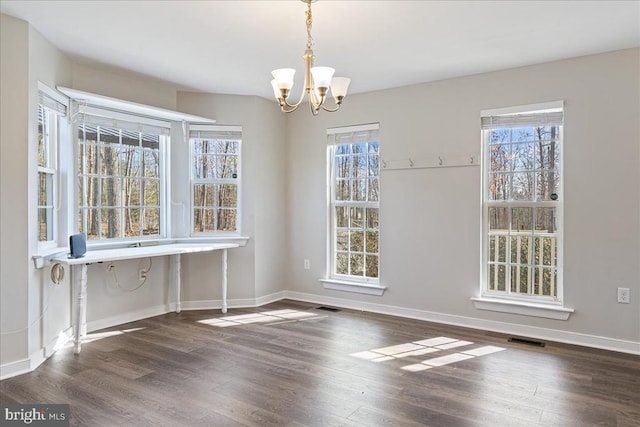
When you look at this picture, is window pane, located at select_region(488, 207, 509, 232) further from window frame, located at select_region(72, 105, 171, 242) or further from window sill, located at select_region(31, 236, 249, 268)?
window frame, located at select_region(72, 105, 171, 242)

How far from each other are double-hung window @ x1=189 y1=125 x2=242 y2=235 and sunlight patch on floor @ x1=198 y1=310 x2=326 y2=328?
1017mm

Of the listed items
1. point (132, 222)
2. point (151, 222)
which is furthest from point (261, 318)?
point (132, 222)

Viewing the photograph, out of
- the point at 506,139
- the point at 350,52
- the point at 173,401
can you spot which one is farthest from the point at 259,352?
the point at 506,139

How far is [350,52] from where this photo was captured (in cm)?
338

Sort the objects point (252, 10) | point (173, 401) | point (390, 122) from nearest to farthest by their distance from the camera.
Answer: point (173, 401), point (252, 10), point (390, 122)

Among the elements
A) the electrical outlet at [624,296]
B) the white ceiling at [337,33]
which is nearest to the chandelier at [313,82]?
the white ceiling at [337,33]

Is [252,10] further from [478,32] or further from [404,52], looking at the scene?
[478,32]

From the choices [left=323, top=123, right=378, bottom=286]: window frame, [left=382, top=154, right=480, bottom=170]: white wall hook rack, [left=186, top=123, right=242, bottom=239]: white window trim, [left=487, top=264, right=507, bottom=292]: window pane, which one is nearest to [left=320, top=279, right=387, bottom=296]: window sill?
[left=323, top=123, right=378, bottom=286]: window frame

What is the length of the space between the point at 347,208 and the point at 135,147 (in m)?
2.43

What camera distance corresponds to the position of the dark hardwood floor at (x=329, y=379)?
230cm

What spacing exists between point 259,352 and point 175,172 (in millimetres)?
2307

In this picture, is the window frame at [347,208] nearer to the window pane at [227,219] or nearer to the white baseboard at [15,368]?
the window pane at [227,219]

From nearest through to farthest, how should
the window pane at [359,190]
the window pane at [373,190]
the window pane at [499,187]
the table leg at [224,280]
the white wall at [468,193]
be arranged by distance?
1. the white wall at [468,193]
2. the window pane at [499,187]
3. the table leg at [224,280]
4. the window pane at [373,190]
5. the window pane at [359,190]

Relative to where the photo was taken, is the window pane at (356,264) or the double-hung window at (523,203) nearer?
the double-hung window at (523,203)
